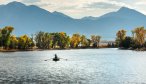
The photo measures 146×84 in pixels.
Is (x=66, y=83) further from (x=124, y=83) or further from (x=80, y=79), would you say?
(x=124, y=83)

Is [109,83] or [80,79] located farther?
[80,79]

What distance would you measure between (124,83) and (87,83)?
774 cm

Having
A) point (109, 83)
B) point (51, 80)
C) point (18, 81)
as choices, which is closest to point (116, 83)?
point (109, 83)

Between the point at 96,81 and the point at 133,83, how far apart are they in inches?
321

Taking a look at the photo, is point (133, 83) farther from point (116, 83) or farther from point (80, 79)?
point (80, 79)

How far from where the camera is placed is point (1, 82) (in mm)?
75125

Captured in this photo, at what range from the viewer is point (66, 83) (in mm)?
74125

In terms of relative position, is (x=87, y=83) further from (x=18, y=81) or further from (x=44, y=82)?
(x=18, y=81)

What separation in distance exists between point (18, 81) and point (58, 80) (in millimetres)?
9026

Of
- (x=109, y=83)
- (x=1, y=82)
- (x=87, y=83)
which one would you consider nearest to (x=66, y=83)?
(x=87, y=83)

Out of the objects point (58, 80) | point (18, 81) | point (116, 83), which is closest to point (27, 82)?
point (18, 81)

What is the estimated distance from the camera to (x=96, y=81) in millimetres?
76688

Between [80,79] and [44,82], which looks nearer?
[44,82]

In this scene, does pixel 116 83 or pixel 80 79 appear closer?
pixel 116 83
